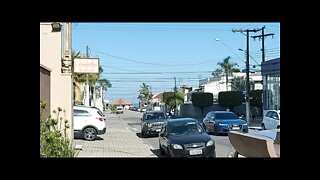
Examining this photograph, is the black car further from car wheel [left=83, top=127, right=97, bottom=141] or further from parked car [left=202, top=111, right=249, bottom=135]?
parked car [left=202, top=111, right=249, bottom=135]

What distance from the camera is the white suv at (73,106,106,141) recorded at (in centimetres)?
2083

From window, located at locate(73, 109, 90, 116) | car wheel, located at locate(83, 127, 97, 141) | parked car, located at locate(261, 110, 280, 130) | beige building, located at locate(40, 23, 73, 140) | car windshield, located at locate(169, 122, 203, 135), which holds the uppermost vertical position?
beige building, located at locate(40, 23, 73, 140)

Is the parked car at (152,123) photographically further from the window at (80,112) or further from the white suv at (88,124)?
the window at (80,112)

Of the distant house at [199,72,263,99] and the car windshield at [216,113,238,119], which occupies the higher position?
the distant house at [199,72,263,99]

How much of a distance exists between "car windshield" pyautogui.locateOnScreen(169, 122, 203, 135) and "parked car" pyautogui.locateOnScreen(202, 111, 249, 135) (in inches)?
384

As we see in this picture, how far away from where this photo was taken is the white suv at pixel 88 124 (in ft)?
68.3

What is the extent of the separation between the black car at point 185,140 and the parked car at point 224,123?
9755mm

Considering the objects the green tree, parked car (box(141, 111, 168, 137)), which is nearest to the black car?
parked car (box(141, 111, 168, 137))
